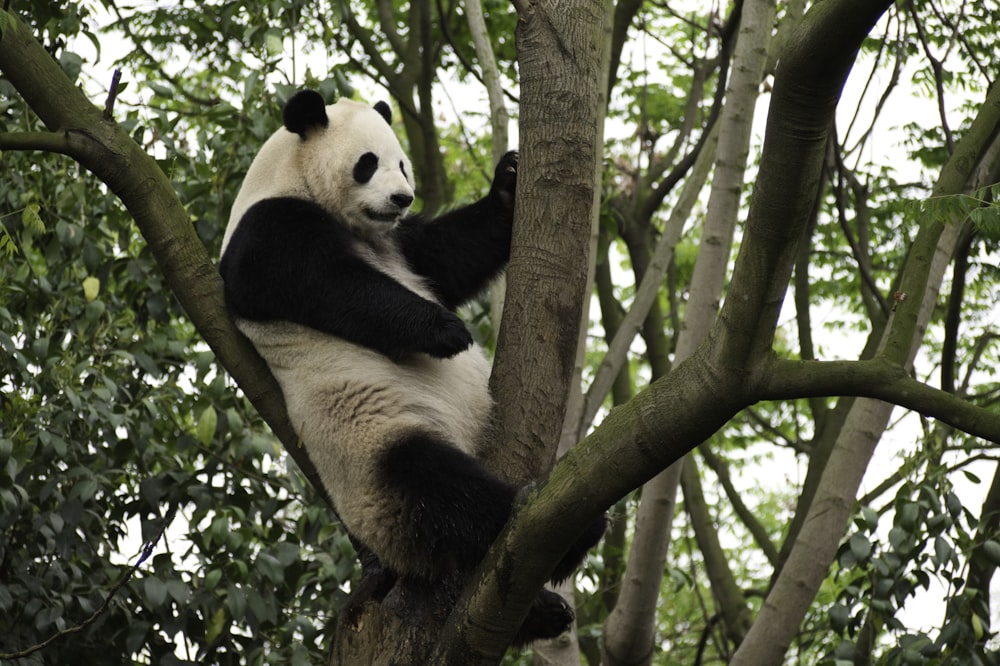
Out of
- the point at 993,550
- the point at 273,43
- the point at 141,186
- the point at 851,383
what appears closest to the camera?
the point at 851,383

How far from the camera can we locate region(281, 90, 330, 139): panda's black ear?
439 cm

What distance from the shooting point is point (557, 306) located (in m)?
3.47

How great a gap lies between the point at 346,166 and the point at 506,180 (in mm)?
683

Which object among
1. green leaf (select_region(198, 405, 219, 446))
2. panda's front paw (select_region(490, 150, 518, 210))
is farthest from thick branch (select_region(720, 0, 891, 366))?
green leaf (select_region(198, 405, 219, 446))

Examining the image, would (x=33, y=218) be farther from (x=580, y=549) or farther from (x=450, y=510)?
(x=580, y=549)

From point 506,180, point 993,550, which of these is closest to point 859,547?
point 993,550

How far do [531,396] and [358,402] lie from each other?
2.42 ft

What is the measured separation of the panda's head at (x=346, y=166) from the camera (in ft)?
14.5

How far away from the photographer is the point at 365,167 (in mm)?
4520

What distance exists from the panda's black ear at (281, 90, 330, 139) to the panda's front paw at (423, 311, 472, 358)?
1.20 metres

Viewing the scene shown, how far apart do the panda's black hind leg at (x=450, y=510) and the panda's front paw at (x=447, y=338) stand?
460 mm

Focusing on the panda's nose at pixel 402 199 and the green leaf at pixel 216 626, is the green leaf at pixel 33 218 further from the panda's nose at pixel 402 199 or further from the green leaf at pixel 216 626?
the green leaf at pixel 216 626

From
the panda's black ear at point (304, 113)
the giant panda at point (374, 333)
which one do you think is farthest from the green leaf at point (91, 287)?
the panda's black ear at point (304, 113)

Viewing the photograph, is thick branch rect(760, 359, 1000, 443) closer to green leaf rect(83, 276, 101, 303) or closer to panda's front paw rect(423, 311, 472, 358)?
panda's front paw rect(423, 311, 472, 358)
